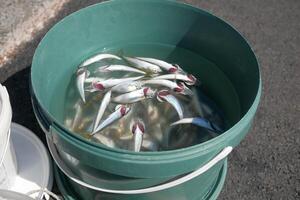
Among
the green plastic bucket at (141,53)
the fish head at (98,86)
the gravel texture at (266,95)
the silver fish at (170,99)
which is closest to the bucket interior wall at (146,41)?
the green plastic bucket at (141,53)

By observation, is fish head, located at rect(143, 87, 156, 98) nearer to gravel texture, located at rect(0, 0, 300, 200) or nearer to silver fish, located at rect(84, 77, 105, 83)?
silver fish, located at rect(84, 77, 105, 83)

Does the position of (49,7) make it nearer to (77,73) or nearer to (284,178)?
Answer: (77,73)

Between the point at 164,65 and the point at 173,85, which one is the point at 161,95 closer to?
the point at 173,85

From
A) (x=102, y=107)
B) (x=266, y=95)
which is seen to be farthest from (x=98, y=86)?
(x=266, y=95)

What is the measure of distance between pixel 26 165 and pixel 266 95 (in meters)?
1.38

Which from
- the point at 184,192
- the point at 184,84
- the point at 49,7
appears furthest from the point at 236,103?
the point at 49,7

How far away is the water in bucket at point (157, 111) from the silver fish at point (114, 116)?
0.09 feet

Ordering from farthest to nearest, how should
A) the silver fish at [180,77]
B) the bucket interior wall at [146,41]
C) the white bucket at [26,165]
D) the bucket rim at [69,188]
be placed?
the silver fish at [180,77], the bucket rim at [69,188], the white bucket at [26,165], the bucket interior wall at [146,41]

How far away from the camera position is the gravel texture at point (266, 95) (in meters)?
2.09

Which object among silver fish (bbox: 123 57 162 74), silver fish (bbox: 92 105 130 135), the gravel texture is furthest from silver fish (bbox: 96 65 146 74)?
the gravel texture

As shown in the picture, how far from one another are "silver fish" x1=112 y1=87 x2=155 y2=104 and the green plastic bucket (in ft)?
0.82

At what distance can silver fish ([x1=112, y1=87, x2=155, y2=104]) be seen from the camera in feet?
6.47

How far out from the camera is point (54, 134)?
146 cm

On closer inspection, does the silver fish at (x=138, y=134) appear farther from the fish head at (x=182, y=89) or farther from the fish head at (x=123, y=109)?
the fish head at (x=182, y=89)
